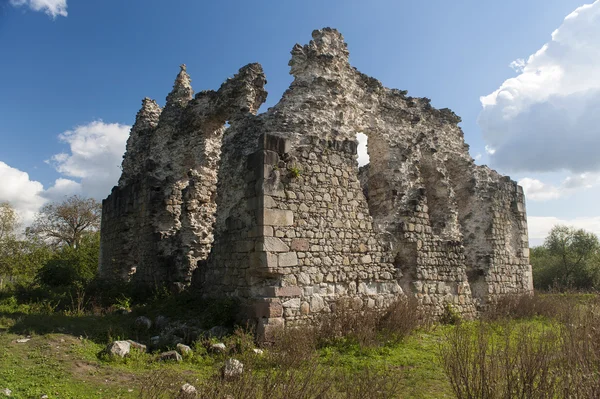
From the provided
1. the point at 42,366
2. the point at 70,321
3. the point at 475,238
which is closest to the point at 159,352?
the point at 42,366

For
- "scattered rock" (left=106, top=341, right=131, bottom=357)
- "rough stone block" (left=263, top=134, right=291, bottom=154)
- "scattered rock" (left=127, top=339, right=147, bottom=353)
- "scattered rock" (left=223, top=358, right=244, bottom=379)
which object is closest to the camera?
"scattered rock" (left=223, top=358, right=244, bottom=379)

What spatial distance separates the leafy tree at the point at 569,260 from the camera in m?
27.5

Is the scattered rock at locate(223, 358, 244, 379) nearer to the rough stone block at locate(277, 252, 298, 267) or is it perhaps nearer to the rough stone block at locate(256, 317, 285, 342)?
the rough stone block at locate(256, 317, 285, 342)

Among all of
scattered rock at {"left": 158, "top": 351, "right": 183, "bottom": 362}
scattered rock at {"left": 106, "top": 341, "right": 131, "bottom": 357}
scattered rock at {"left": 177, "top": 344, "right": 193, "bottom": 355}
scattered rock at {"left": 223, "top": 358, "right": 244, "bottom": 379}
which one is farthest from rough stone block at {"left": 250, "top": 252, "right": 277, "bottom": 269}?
scattered rock at {"left": 106, "top": 341, "right": 131, "bottom": 357}

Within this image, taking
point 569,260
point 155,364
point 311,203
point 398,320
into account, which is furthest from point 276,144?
point 569,260

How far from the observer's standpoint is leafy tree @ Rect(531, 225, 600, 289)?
2747 cm

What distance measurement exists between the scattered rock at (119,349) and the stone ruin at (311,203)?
209 centimetres

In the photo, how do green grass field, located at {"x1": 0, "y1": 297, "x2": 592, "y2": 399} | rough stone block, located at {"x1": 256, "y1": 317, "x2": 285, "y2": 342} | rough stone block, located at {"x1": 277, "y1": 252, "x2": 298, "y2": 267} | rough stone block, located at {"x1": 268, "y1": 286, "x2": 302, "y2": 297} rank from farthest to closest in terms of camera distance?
rough stone block, located at {"x1": 277, "y1": 252, "x2": 298, "y2": 267} < rough stone block, located at {"x1": 268, "y1": 286, "x2": 302, "y2": 297} < rough stone block, located at {"x1": 256, "y1": 317, "x2": 285, "y2": 342} < green grass field, located at {"x1": 0, "y1": 297, "x2": 592, "y2": 399}

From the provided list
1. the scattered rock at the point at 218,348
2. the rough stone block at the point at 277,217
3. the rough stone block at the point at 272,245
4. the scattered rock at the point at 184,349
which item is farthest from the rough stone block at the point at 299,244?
the scattered rock at the point at 184,349

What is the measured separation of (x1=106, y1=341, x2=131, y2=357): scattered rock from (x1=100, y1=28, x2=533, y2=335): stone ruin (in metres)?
2.09

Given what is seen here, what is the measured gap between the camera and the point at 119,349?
Answer: 6.55 meters

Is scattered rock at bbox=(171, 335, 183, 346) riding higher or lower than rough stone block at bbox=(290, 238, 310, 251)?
lower

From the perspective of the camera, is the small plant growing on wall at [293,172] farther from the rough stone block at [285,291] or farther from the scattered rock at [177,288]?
the scattered rock at [177,288]

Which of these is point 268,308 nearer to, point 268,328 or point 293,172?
point 268,328
